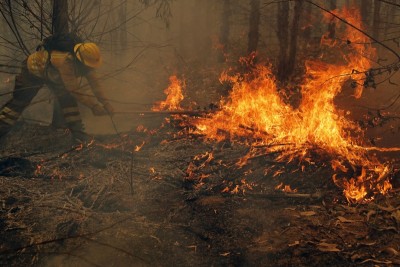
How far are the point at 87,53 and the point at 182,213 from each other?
363cm

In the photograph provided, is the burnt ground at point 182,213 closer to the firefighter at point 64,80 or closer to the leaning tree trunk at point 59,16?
the firefighter at point 64,80

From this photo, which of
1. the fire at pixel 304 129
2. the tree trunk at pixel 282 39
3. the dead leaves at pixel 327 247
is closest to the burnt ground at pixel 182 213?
the dead leaves at pixel 327 247

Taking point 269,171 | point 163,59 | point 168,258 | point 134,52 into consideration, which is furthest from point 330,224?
point 134,52

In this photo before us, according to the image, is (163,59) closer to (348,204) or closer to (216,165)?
(216,165)

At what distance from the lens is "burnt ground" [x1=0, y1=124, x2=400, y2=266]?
3.66 m

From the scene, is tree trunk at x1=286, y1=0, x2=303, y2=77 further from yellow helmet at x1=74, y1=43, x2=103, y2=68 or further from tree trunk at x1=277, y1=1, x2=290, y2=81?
yellow helmet at x1=74, y1=43, x2=103, y2=68

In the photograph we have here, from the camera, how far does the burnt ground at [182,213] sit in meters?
3.66

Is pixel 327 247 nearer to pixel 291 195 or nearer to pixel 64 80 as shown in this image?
pixel 291 195

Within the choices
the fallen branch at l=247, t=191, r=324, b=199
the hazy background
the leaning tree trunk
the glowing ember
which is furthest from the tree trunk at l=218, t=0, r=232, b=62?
the fallen branch at l=247, t=191, r=324, b=199

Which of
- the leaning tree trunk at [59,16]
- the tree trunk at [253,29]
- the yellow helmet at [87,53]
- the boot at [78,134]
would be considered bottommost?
the boot at [78,134]

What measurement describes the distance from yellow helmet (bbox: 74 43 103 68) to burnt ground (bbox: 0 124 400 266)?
163 centimetres

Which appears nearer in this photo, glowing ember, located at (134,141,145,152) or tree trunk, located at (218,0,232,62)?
glowing ember, located at (134,141,145,152)

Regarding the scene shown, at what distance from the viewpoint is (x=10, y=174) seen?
566cm

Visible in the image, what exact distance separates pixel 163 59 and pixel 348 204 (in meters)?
15.7
